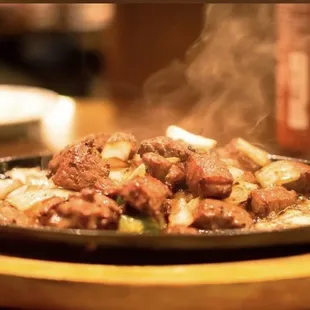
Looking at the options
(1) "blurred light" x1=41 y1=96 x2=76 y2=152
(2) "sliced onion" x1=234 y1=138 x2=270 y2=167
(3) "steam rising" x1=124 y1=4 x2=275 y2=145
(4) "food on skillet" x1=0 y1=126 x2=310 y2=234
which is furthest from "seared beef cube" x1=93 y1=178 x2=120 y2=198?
(1) "blurred light" x1=41 y1=96 x2=76 y2=152

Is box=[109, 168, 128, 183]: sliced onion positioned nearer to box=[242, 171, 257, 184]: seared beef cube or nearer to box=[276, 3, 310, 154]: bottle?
box=[242, 171, 257, 184]: seared beef cube

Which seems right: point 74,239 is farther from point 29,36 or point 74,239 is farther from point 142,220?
point 29,36

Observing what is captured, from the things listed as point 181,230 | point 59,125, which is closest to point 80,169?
point 181,230

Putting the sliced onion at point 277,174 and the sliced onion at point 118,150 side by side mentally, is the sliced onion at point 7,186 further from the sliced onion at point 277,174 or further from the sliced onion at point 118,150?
the sliced onion at point 277,174

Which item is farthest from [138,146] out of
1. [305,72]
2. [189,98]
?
[189,98]

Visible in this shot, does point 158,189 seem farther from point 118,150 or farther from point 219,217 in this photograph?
point 118,150

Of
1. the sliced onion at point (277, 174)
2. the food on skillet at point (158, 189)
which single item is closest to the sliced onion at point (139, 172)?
the food on skillet at point (158, 189)
